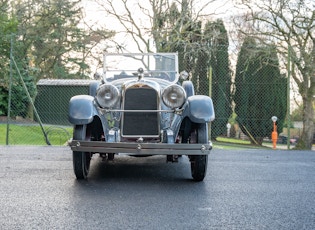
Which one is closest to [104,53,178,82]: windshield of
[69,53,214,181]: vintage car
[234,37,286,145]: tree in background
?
[69,53,214,181]: vintage car

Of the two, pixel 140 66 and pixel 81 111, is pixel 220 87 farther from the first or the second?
pixel 81 111

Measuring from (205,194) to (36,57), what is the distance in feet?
81.6

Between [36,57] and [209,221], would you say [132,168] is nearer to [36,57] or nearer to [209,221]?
[209,221]

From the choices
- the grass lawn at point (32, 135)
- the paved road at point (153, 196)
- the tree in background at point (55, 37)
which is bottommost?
the grass lawn at point (32, 135)

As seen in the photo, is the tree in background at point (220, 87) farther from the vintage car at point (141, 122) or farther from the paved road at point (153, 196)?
the vintage car at point (141, 122)

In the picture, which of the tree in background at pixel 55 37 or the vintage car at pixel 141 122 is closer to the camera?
the vintage car at pixel 141 122

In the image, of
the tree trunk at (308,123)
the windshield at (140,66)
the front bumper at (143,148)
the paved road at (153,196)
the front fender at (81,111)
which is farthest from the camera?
the tree trunk at (308,123)

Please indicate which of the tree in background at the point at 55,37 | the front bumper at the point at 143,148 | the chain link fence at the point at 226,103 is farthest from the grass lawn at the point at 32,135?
the tree in background at the point at 55,37

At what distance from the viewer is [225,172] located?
6129mm

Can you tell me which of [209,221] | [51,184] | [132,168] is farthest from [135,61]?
[209,221]

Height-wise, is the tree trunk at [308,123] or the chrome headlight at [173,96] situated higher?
the chrome headlight at [173,96]

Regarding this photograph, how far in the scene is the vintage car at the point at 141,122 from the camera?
4.93 meters

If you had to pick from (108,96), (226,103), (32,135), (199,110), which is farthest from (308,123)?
(108,96)

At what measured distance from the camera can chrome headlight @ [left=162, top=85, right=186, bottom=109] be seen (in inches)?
207
